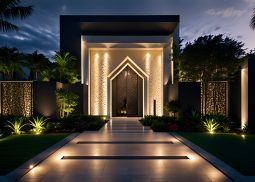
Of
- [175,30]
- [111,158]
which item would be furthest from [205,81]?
[111,158]

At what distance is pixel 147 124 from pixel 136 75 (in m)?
8.58

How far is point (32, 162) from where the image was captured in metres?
6.76

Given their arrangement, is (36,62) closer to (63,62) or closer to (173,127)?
(63,62)

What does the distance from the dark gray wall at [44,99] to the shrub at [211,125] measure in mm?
8027

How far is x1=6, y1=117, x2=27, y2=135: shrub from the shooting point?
41.8 ft

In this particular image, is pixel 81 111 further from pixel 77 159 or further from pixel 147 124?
pixel 77 159

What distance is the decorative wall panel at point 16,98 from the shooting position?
1567cm

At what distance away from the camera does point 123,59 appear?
2273 centimetres

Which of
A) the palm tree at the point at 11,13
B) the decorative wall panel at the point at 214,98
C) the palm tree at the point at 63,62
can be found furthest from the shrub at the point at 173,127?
the palm tree at the point at 63,62

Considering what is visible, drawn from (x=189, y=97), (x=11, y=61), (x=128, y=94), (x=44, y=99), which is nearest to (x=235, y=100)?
(x=189, y=97)

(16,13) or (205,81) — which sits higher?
(16,13)

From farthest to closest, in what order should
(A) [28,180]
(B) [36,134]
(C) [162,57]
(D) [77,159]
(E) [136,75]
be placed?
(E) [136,75] < (C) [162,57] < (B) [36,134] < (D) [77,159] < (A) [28,180]

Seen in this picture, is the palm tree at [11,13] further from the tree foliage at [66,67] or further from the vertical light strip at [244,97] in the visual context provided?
the vertical light strip at [244,97]

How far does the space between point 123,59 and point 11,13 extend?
1130 cm
